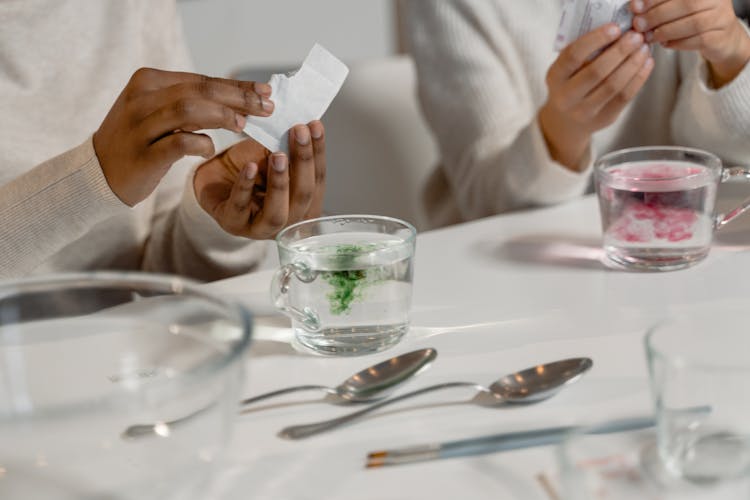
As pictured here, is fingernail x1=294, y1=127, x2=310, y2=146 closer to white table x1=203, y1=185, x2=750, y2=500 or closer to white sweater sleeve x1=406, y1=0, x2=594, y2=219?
white table x1=203, y1=185, x2=750, y2=500

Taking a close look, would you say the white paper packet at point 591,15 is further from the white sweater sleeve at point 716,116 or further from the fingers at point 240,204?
the fingers at point 240,204

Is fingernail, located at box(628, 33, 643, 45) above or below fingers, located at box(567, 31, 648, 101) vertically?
above

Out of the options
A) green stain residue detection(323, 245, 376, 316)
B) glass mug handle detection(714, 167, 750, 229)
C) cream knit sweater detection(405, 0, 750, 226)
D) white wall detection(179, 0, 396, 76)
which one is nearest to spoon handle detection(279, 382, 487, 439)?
green stain residue detection(323, 245, 376, 316)

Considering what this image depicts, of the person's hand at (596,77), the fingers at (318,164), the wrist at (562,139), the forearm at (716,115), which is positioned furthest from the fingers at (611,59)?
the fingers at (318,164)

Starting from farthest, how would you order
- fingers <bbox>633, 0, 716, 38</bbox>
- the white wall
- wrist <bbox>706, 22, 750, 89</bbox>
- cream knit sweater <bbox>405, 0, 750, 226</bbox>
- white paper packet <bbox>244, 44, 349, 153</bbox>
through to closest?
the white wall
cream knit sweater <bbox>405, 0, 750, 226</bbox>
wrist <bbox>706, 22, 750, 89</bbox>
fingers <bbox>633, 0, 716, 38</bbox>
white paper packet <bbox>244, 44, 349, 153</bbox>

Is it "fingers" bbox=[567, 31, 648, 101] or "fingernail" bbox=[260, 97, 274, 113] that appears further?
"fingers" bbox=[567, 31, 648, 101]

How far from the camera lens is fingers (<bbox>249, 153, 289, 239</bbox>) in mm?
862

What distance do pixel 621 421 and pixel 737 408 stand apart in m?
0.07

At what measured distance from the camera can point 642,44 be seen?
1079 mm

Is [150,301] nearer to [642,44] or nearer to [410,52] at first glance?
[642,44]

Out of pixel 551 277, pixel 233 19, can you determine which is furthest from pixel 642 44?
pixel 233 19

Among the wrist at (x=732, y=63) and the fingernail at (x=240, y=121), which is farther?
the wrist at (x=732, y=63)

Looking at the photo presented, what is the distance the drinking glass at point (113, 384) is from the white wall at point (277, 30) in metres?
2.26

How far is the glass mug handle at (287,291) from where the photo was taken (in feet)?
2.37
